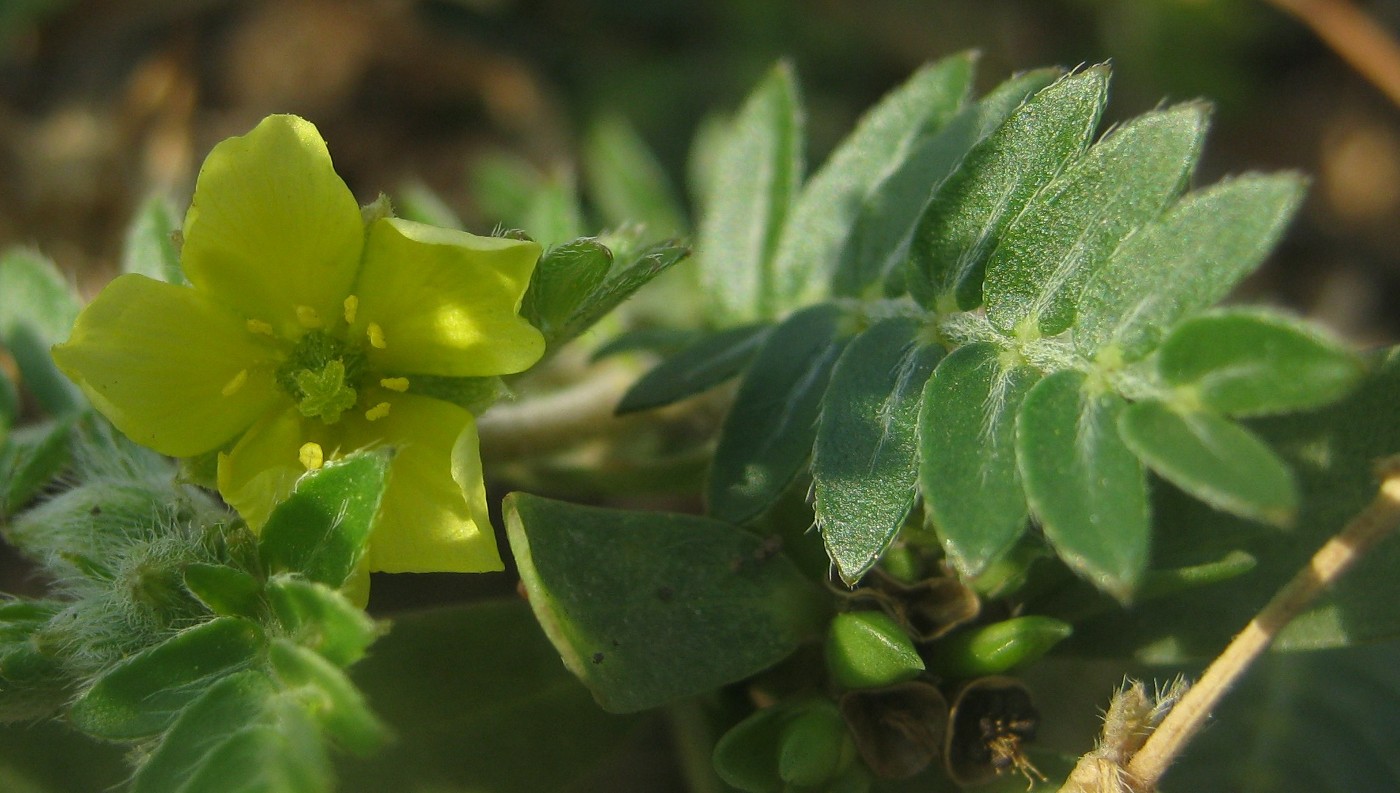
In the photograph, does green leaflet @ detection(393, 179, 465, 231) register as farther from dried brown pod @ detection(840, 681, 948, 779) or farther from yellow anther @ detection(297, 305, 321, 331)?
dried brown pod @ detection(840, 681, 948, 779)

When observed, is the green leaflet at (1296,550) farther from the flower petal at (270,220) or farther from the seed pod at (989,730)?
the flower petal at (270,220)

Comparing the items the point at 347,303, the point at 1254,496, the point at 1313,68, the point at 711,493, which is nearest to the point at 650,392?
the point at 711,493

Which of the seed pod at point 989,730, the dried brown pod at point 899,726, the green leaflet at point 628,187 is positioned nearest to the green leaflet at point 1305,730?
the seed pod at point 989,730

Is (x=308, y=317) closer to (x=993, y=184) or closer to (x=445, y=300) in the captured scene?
(x=445, y=300)

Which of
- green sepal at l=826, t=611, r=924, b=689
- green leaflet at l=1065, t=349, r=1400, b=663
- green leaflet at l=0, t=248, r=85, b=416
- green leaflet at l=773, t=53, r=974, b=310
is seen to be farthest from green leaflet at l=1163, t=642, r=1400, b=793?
green leaflet at l=0, t=248, r=85, b=416

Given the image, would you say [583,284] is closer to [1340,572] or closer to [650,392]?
[650,392]
